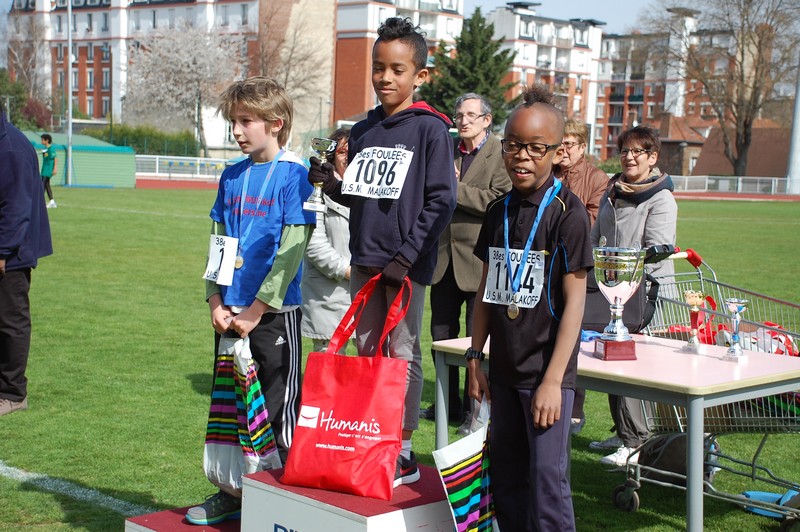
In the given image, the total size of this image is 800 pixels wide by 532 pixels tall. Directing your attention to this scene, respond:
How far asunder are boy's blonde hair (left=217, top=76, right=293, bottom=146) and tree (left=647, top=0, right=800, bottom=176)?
71317mm

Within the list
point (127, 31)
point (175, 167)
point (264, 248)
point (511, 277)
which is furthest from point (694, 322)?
point (127, 31)

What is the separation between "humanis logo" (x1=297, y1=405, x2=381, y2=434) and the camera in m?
3.80

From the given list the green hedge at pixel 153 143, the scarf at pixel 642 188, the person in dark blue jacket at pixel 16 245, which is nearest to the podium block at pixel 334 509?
the scarf at pixel 642 188

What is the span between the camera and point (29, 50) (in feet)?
317

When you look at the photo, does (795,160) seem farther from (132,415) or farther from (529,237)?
(529,237)

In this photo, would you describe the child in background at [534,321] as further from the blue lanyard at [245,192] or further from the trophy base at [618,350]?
the blue lanyard at [245,192]

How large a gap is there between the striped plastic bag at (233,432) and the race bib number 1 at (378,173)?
2.78 ft

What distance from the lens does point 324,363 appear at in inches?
153

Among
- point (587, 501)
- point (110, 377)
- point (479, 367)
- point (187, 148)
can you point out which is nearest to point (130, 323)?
point (110, 377)

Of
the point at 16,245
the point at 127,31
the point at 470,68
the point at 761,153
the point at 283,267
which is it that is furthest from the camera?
the point at 127,31

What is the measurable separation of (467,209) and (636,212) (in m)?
1.29

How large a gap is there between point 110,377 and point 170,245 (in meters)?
10.9

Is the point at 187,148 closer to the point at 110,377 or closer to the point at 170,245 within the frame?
the point at 170,245

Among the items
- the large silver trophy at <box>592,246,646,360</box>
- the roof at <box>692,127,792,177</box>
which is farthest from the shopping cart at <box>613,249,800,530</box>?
the roof at <box>692,127,792,177</box>
